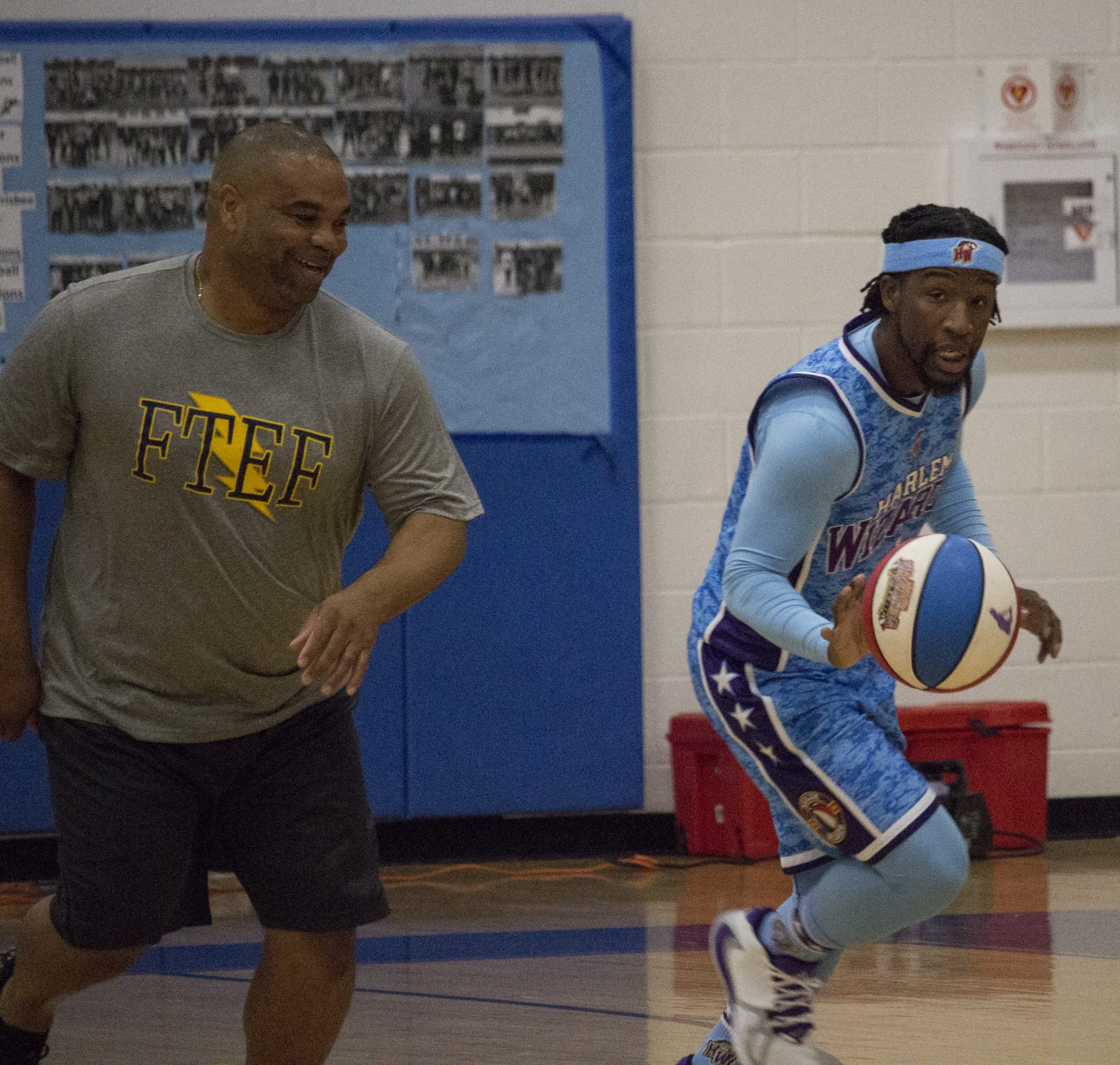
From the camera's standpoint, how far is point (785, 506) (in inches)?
99.8

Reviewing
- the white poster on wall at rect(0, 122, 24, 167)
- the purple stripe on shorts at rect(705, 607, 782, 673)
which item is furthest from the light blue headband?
the white poster on wall at rect(0, 122, 24, 167)

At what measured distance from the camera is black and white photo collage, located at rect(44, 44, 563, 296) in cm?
511

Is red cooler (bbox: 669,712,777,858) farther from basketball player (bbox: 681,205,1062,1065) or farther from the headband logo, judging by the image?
the headband logo

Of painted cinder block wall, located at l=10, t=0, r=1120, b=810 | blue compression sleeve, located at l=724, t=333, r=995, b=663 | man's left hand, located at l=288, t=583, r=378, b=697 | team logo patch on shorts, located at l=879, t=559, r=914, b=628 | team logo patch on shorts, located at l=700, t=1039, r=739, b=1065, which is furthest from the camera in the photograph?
painted cinder block wall, located at l=10, t=0, r=1120, b=810

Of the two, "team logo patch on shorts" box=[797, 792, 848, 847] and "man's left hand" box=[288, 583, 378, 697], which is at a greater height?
"man's left hand" box=[288, 583, 378, 697]

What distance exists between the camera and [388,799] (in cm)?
523

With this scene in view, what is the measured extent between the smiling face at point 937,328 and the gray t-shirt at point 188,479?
0.80m

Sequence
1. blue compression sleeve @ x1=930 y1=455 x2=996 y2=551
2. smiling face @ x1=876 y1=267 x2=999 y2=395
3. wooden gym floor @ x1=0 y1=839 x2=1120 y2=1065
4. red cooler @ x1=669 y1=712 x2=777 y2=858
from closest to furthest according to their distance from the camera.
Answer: smiling face @ x1=876 y1=267 x2=999 y2=395 < blue compression sleeve @ x1=930 y1=455 x2=996 y2=551 < wooden gym floor @ x1=0 y1=839 x2=1120 y2=1065 < red cooler @ x1=669 y1=712 x2=777 y2=858

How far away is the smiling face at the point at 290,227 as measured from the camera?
240cm

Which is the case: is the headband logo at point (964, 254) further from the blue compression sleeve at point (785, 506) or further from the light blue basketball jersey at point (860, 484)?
the blue compression sleeve at point (785, 506)

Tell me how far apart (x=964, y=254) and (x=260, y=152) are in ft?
3.84

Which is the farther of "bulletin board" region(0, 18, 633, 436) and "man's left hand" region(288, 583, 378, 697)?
"bulletin board" region(0, 18, 633, 436)

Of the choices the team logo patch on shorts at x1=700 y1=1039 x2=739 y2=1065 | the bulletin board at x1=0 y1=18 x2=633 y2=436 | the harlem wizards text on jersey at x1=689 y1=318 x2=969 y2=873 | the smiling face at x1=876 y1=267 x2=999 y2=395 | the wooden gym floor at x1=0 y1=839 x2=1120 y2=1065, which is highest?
the bulletin board at x1=0 y1=18 x2=633 y2=436

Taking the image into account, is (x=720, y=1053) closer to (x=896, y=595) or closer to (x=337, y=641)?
(x=896, y=595)
